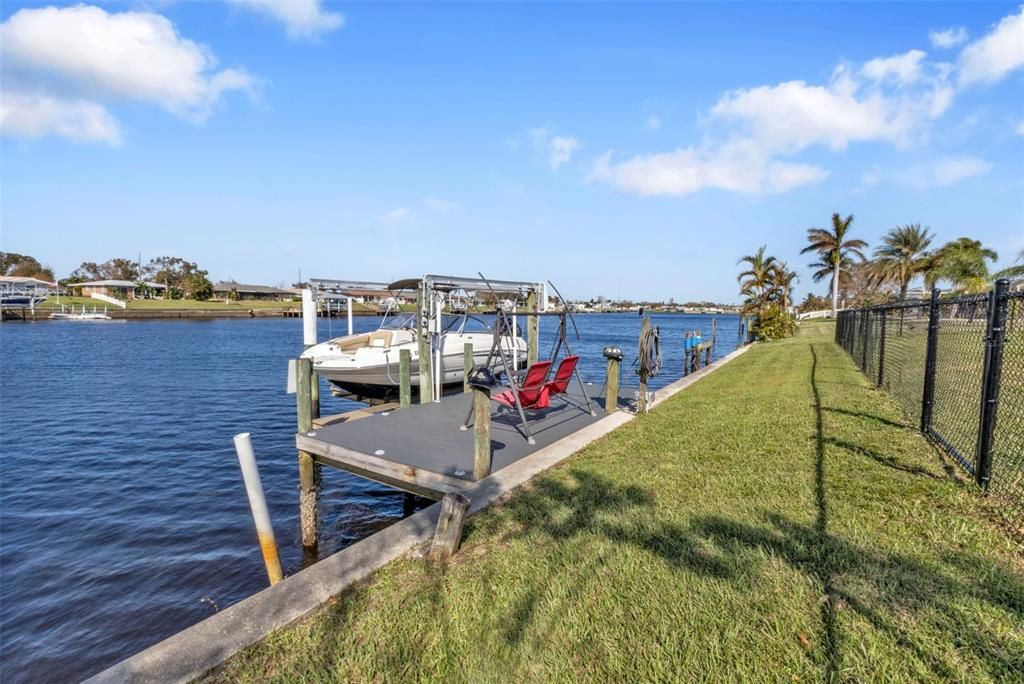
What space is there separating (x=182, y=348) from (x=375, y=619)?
3683 centimetres

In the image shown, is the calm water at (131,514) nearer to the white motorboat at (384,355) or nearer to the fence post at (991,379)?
the white motorboat at (384,355)

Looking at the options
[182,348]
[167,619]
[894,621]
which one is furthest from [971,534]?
[182,348]

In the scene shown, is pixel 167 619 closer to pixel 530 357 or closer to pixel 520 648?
pixel 520 648

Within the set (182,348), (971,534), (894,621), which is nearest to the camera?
(894,621)

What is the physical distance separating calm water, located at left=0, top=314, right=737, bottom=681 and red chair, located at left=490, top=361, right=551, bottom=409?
2.89 meters

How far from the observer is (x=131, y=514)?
26.5 ft

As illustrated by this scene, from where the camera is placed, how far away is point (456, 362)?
14242 millimetres

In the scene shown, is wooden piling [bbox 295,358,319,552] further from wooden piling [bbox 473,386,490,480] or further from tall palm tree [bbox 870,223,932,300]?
tall palm tree [bbox 870,223,932,300]

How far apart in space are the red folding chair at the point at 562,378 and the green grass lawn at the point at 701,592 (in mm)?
2356

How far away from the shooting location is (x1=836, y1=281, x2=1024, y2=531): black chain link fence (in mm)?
4211

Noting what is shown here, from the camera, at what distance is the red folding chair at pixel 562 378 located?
7347mm

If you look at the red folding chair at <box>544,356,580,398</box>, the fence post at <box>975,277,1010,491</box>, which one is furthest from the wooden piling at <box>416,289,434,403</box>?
the fence post at <box>975,277,1010,491</box>

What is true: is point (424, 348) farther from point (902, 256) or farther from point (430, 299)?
point (902, 256)

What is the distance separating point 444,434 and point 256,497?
112 inches
